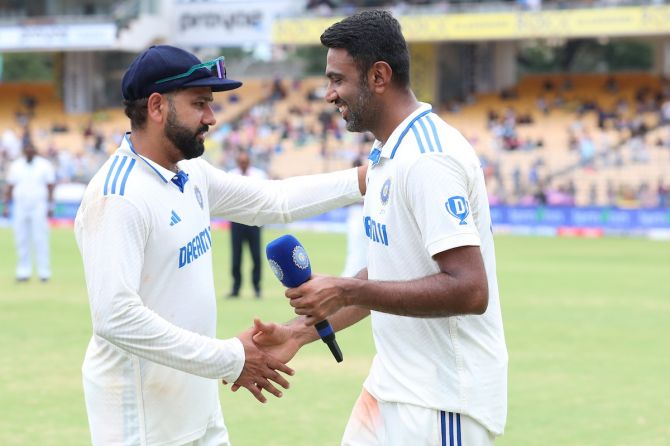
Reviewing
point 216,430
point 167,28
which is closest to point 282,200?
point 216,430

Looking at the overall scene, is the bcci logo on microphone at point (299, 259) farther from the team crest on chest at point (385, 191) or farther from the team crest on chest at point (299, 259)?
the team crest on chest at point (385, 191)

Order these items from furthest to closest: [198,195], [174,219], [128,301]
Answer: [198,195] < [174,219] < [128,301]

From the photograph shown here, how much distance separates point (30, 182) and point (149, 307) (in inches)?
602

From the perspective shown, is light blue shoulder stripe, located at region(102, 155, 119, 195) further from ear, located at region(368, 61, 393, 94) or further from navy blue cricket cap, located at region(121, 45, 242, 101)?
ear, located at region(368, 61, 393, 94)

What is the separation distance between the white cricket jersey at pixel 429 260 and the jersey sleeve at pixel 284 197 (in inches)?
43.9

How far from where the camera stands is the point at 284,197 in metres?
5.78

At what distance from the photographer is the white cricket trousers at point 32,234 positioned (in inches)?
770

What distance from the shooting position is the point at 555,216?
33.0 meters

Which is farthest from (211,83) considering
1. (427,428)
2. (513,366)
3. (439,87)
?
(439,87)

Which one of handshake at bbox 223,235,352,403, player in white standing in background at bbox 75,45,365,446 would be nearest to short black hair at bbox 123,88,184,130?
player in white standing in background at bbox 75,45,365,446

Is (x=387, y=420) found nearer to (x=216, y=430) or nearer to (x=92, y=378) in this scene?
(x=216, y=430)

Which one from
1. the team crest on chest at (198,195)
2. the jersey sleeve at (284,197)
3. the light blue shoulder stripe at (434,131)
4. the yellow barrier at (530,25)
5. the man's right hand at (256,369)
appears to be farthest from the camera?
the yellow barrier at (530,25)

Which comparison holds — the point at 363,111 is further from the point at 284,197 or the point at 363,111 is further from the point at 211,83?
the point at 284,197

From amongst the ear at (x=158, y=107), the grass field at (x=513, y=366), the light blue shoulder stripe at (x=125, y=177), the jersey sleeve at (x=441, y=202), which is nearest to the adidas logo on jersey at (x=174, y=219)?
the light blue shoulder stripe at (x=125, y=177)
